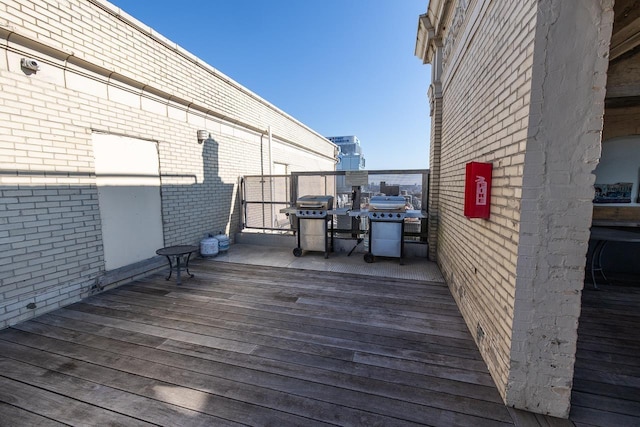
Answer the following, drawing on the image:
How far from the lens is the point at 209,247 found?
5426mm

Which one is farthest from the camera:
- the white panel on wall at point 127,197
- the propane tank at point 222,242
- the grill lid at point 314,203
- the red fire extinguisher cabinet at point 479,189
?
the propane tank at point 222,242

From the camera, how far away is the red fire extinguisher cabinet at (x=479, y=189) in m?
2.19

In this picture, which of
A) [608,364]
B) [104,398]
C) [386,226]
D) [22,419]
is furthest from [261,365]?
[386,226]

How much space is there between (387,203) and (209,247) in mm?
3601

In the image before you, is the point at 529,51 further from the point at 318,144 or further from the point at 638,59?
the point at 318,144

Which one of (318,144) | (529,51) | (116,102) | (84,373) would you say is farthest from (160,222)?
(318,144)

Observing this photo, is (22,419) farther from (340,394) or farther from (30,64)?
(30,64)

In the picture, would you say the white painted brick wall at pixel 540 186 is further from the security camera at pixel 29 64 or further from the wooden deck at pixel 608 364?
the security camera at pixel 29 64

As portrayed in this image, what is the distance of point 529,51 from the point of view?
5.29 feet

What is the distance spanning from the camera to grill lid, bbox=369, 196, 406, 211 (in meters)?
4.83

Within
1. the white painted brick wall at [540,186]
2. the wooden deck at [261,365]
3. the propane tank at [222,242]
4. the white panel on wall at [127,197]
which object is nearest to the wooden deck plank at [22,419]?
the wooden deck at [261,365]

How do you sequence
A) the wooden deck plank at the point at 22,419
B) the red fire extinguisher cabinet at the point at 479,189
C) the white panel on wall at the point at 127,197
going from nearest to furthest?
1. the wooden deck plank at the point at 22,419
2. the red fire extinguisher cabinet at the point at 479,189
3. the white panel on wall at the point at 127,197

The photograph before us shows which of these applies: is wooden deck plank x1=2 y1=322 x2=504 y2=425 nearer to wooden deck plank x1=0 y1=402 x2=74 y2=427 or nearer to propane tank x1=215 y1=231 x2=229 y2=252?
wooden deck plank x1=0 y1=402 x2=74 y2=427

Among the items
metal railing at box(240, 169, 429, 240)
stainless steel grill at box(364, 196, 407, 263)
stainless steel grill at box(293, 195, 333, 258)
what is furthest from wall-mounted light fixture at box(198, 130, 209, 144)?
stainless steel grill at box(364, 196, 407, 263)
